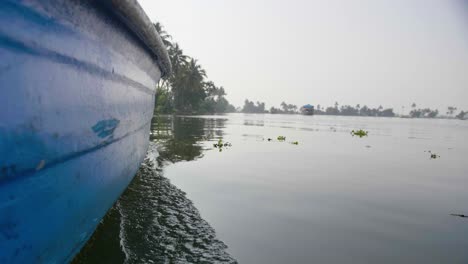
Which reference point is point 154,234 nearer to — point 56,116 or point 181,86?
point 56,116

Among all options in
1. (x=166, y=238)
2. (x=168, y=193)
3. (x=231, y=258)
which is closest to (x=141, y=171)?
(x=168, y=193)

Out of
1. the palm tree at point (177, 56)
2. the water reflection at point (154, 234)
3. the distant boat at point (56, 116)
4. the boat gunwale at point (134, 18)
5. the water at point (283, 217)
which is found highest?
the palm tree at point (177, 56)

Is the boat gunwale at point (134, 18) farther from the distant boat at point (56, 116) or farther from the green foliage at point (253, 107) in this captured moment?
the green foliage at point (253, 107)

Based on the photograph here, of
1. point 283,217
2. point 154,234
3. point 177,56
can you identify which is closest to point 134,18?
point 154,234

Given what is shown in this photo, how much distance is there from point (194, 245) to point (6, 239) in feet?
4.68

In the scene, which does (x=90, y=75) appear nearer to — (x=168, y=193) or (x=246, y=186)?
(x=168, y=193)

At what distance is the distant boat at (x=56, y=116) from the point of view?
73 centimetres

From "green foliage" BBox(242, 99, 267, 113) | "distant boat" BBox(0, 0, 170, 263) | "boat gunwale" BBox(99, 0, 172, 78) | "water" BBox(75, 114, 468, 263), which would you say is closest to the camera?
"distant boat" BBox(0, 0, 170, 263)

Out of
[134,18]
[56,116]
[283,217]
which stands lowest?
[283,217]

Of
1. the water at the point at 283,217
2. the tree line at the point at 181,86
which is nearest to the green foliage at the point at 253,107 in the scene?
the tree line at the point at 181,86

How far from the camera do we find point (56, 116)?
912 millimetres

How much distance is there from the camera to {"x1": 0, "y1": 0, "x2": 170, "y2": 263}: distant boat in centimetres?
73

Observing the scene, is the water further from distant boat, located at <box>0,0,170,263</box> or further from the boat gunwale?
the boat gunwale

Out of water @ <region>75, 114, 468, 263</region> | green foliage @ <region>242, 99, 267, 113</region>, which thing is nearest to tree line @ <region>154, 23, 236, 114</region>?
water @ <region>75, 114, 468, 263</region>
